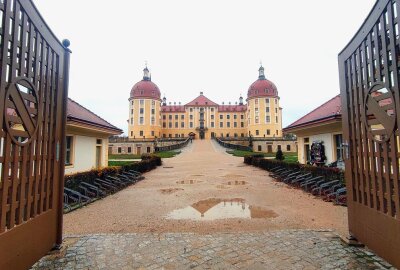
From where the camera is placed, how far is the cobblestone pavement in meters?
3.86

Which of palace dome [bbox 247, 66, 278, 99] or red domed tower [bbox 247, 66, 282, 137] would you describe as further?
palace dome [bbox 247, 66, 278, 99]

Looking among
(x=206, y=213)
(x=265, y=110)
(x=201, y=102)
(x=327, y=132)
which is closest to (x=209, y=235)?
(x=206, y=213)

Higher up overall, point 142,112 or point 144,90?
point 144,90

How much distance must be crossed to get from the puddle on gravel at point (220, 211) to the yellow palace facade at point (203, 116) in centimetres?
4989

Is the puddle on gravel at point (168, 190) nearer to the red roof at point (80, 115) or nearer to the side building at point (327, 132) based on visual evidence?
the red roof at point (80, 115)

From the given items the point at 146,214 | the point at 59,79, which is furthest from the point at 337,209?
the point at 59,79

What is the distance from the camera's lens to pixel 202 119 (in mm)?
76000

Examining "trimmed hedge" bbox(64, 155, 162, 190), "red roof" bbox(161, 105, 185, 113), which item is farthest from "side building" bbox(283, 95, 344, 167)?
"red roof" bbox(161, 105, 185, 113)

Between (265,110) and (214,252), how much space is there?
205ft

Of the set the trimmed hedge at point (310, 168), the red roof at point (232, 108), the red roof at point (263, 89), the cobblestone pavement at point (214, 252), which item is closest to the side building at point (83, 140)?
the cobblestone pavement at point (214, 252)

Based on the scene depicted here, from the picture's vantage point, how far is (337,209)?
7430 mm

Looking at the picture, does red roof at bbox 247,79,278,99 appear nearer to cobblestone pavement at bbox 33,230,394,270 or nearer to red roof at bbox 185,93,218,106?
red roof at bbox 185,93,218,106

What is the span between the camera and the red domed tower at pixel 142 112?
65.0m

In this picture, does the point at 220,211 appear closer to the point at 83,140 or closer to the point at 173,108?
the point at 83,140
